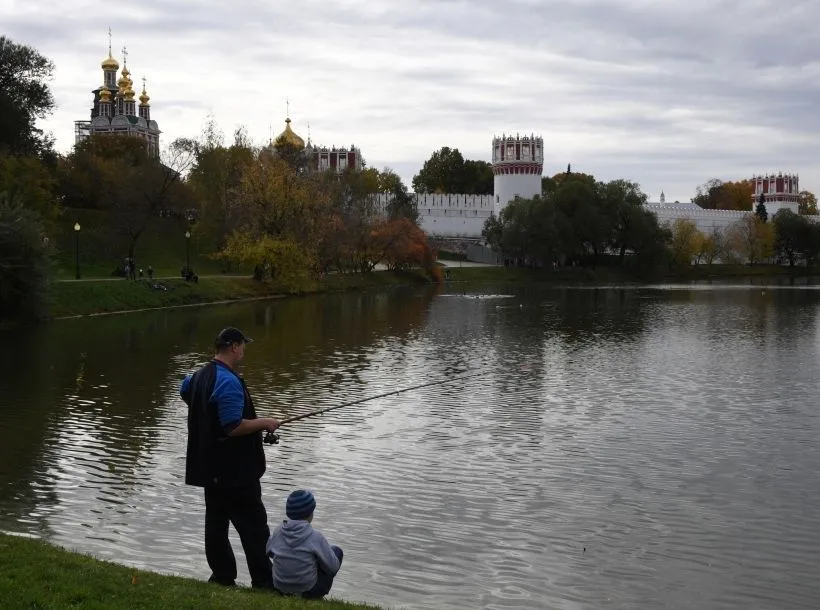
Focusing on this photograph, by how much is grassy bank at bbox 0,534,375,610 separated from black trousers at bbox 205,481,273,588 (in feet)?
0.67

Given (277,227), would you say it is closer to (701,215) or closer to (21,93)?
(21,93)

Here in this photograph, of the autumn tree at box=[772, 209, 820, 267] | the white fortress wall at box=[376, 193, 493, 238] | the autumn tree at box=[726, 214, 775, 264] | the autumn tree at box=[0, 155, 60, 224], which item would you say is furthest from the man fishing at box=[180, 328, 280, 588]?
the white fortress wall at box=[376, 193, 493, 238]

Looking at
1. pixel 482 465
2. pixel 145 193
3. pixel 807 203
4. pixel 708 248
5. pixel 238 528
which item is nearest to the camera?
pixel 238 528

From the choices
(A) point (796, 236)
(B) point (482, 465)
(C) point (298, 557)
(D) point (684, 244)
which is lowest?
(B) point (482, 465)

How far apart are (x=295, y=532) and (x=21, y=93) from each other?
57.2 m

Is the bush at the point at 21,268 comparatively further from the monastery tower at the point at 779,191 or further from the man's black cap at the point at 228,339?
the monastery tower at the point at 779,191

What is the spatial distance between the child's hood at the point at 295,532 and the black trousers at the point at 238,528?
461 millimetres

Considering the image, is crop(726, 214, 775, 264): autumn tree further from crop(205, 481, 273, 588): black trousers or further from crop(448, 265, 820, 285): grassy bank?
crop(205, 481, 273, 588): black trousers

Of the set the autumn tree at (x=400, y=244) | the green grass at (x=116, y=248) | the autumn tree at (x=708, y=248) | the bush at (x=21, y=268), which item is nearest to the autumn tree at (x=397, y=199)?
the autumn tree at (x=400, y=244)

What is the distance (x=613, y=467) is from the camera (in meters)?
13.2

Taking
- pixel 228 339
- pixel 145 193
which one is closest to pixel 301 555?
pixel 228 339

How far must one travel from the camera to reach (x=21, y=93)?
58.1m

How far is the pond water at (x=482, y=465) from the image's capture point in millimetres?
9250

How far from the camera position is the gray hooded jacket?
723 centimetres
